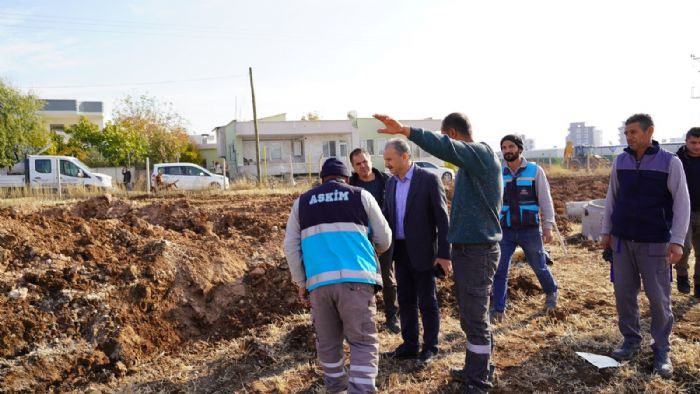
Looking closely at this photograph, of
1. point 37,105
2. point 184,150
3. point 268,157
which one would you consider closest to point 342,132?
point 268,157

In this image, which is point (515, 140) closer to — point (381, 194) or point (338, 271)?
point (381, 194)

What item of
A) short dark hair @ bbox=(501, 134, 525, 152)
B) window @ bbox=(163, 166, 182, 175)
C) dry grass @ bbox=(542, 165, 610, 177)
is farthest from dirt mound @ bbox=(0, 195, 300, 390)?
dry grass @ bbox=(542, 165, 610, 177)

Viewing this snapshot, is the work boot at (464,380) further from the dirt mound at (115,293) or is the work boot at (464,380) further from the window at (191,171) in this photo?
the window at (191,171)

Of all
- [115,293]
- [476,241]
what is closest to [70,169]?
[115,293]

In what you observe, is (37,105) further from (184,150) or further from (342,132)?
(342,132)

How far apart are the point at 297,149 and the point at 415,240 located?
3264 centimetres

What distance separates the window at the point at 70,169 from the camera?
19.8m

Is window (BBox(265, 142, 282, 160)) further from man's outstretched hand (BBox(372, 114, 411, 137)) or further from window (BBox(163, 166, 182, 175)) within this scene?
man's outstretched hand (BBox(372, 114, 411, 137))

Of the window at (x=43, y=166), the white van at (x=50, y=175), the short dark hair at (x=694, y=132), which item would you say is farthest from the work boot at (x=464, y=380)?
the window at (x=43, y=166)

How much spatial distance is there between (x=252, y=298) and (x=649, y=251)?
12.7 feet

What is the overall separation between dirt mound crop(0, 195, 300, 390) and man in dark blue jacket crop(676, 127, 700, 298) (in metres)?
4.39

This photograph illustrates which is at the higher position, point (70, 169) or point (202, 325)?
point (70, 169)

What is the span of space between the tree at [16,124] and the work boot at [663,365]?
88.0 ft

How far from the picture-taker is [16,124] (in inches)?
958
